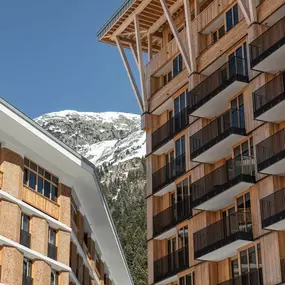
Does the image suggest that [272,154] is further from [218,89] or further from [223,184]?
[218,89]

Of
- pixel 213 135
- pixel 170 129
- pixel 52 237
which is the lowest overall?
pixel 52 237

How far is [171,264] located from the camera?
41.5m

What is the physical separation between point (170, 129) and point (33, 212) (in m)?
9.71

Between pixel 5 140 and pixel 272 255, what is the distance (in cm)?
1568

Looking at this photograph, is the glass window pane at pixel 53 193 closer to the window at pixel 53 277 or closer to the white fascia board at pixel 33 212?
the white fascia board at pixel 33 212

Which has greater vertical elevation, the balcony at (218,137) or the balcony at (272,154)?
the balcony at (218,137)

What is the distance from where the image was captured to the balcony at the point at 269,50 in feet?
112

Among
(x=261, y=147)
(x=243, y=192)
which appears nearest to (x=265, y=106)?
(x=261, y=147)

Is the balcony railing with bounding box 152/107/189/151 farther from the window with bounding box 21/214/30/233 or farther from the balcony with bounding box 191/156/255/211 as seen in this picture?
the window with bounding box 21/214/30/233

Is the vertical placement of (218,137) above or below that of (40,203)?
above

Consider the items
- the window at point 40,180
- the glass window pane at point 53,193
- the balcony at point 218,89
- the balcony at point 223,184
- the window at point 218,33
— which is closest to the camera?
the balcony at point 223,184

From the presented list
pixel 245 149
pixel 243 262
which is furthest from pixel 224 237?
pixel 245 149

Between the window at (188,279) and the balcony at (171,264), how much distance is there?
1.47 feet

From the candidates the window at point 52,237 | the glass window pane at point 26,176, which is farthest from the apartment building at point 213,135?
the glass window pane at point 26,176
